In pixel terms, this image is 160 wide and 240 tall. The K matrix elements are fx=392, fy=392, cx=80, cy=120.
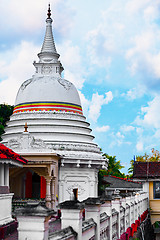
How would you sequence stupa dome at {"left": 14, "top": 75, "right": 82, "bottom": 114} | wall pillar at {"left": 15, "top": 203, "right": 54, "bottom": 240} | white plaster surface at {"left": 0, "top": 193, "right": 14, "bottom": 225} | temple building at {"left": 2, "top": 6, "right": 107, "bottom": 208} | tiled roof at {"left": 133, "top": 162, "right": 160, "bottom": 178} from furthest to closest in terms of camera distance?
tiled roof at {"left": 133, "top": 162, "right": 160, "bottom": 178}
stupa dome at {"left": 14, "top": 75, "right": 82, "bottom": 114}
temple building at {"left": 2, "top": 6, "right": 107, "bottom": 208}
white plaster surface at {"left": 0, "top": 193, "right": 14, "bottom": 225}
wall pillar at {"left": 15, "top": 203, "right": 54, "bottom": 240}

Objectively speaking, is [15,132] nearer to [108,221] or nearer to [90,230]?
[108,221]

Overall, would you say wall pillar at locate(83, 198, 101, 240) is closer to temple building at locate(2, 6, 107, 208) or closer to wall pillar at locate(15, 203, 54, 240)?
wall pillar at locate(15, 203, 54, 240)

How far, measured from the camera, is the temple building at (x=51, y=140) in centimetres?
2627

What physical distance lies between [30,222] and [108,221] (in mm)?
7176

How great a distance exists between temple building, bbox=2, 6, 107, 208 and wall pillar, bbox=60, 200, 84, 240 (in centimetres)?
1618

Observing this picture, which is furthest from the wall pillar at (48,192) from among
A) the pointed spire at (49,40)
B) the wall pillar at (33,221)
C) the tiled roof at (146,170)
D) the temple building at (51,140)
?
the wall pillar at (33,221)

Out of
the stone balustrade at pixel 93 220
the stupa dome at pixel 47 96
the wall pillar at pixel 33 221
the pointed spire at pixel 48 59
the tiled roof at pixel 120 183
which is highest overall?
the pointed spire at pixel 48 59

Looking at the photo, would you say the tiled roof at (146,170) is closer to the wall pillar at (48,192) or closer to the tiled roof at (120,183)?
the tiled roof at (120,183)

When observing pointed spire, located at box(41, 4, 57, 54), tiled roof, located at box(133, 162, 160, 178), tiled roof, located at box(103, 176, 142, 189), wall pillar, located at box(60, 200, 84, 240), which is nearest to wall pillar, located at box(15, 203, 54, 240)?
wall pillar, located at box(60, 200, 84, 240)

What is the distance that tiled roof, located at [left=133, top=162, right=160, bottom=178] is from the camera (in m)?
32.8

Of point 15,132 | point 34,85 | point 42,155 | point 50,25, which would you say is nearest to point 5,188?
point 42,155

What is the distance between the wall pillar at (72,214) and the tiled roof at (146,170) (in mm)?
24383

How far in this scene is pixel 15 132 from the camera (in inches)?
1214

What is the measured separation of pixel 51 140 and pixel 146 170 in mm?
9356
